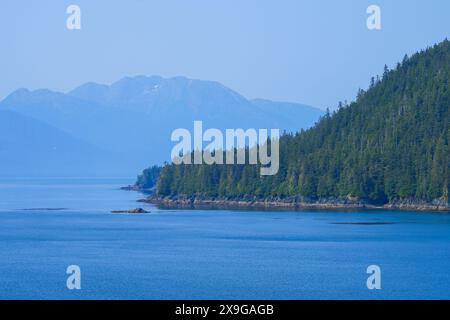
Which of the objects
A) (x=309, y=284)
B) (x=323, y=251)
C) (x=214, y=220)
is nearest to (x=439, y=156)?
(x=214, y=220)

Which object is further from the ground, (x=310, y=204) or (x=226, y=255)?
(x=310, y=204)

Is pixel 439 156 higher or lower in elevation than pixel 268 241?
higher

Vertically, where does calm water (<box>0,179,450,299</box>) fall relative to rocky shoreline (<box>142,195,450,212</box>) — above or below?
below

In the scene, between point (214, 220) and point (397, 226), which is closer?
point (397, 226)

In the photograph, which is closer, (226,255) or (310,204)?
(226,255)

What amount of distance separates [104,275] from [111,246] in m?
24.9

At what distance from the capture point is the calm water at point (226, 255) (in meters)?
76.1

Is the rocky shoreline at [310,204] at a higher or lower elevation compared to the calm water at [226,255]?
higher

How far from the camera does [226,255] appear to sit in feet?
326

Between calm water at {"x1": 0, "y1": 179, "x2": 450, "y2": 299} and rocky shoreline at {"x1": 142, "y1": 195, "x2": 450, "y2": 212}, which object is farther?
rocky shoreline at {"x1": 142, "y1": 195, "x2": 450, "y2": 212}

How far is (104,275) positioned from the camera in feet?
275

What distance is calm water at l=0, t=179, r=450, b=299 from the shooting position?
76062 mm

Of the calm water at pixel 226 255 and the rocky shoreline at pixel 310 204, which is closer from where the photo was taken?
the calm water at pixel 226 255
